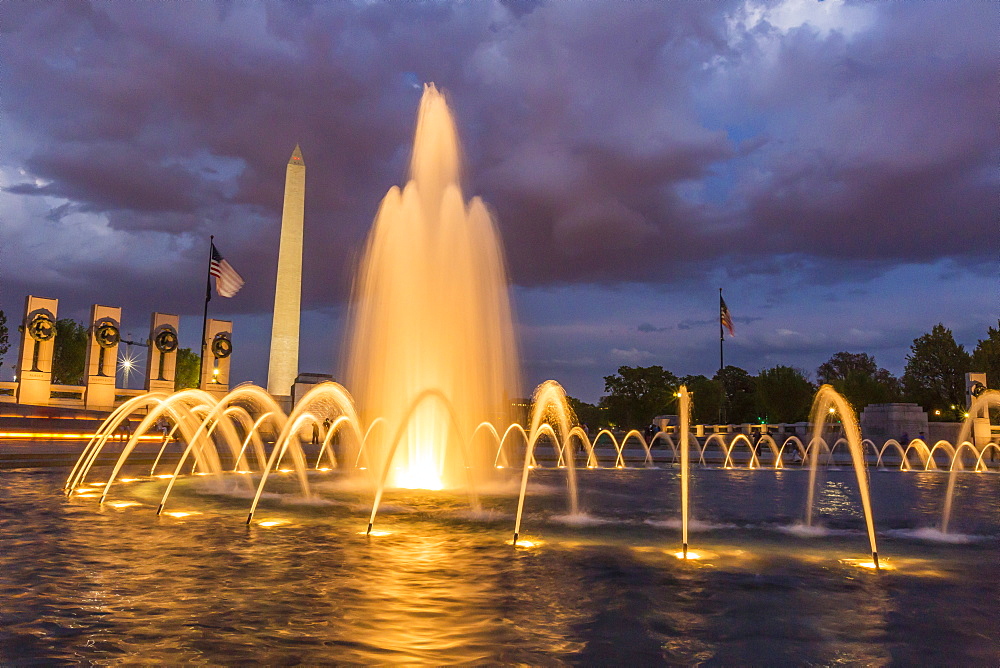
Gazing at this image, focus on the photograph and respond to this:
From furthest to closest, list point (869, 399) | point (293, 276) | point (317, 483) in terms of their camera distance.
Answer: point (869, 399)
point (293, 276)
point (317, 483)

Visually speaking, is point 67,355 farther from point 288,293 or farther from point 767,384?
point 767,384

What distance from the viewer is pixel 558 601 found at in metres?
6.79

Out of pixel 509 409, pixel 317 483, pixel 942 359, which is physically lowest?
pixel 317 483

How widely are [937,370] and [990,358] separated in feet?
41.8

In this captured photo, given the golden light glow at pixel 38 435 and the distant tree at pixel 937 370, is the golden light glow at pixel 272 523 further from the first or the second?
the distant tree at pixel 937 370

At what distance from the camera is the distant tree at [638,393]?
→ 288 feet

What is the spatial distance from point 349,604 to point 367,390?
13799 mm

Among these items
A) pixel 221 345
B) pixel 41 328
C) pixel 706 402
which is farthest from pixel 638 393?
pixel 41 328

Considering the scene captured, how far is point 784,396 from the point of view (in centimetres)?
7338

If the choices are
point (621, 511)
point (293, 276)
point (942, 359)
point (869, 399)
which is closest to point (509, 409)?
point (621, 511)

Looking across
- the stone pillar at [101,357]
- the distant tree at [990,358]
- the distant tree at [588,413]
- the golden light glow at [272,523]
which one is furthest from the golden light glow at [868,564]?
the distant tree at [588,413]

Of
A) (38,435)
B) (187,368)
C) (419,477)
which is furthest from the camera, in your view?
(187,368)

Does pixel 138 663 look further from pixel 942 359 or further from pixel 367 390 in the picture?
pixel 942 359

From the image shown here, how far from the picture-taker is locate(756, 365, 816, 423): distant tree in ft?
240
